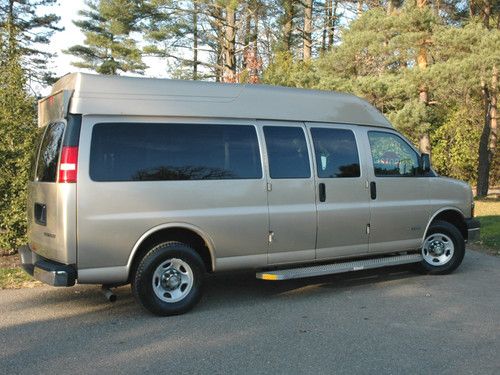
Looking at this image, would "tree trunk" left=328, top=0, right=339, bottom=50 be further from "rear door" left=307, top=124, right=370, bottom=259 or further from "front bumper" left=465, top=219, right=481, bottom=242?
"rear door" left=307, top=124, right=370, bottom=259

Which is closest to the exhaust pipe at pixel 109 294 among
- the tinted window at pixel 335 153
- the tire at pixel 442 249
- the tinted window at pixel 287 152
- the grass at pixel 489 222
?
the tinted window at pixel 287 152

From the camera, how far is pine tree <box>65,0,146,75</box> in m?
32.8

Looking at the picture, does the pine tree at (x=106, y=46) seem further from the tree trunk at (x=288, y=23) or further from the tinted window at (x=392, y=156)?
the tinted window at (x=392, y=156)

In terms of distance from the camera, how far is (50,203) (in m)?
5.61

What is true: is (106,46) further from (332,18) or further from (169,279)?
(169,279)

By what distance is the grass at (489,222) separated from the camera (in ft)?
35.7

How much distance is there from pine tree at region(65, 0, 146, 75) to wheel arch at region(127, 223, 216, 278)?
1086 inches

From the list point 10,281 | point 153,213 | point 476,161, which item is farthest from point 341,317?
point 476,161

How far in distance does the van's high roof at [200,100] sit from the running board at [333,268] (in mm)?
1847

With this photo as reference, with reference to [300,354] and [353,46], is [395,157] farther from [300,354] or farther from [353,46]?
[353,46]

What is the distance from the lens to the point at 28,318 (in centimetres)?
583

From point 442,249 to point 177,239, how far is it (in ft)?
13.7

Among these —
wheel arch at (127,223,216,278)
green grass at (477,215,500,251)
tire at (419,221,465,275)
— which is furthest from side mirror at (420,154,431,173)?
green grass at (477,215,500,251)

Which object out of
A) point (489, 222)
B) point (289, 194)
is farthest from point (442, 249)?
point (489, 222)
